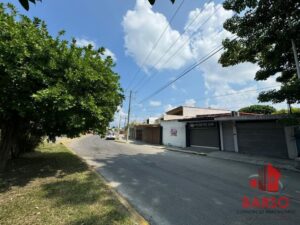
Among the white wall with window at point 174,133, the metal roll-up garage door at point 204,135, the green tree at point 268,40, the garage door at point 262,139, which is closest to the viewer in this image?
the green tree at point 268,40

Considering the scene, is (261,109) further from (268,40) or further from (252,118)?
(268,40)

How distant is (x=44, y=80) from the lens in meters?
5.39

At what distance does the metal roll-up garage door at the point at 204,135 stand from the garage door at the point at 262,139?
99.5 inches

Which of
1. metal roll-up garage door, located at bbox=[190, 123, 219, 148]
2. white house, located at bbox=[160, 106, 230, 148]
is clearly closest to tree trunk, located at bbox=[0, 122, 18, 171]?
metal roll-up garage door, located at bbox=[190, 123, 219, 148]

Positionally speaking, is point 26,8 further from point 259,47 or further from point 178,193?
point 259,47

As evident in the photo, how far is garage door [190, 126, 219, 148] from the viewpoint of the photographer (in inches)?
685

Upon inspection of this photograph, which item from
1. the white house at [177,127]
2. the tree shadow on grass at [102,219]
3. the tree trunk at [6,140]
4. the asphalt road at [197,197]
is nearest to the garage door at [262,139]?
the asphalt road at [197,197]

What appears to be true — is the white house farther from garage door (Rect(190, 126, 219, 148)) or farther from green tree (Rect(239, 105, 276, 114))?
green tree (Rect(239, 105, 276, 114))

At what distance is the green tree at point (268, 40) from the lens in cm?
788

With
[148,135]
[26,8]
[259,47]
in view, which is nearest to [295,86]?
[259,47]

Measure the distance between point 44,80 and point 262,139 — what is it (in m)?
14.6

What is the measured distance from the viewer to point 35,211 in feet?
13.1

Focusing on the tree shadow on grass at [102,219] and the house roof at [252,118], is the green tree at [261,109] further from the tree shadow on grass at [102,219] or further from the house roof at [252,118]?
the tree shadow on grass at [102,219]

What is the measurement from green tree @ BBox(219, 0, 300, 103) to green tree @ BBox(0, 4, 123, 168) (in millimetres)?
6847
